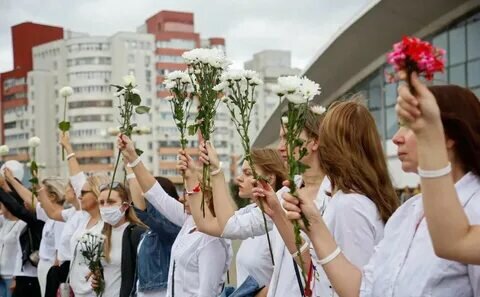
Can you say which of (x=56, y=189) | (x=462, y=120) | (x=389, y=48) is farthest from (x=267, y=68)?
(x=462, y=120)

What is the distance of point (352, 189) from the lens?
3.02 m

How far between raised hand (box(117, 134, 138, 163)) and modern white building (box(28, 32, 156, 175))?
83.1m

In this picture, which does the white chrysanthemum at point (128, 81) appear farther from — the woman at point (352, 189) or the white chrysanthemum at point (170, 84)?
the woman at point (352, 189)

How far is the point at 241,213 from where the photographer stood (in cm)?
428

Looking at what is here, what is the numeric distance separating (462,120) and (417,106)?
0.44 metres

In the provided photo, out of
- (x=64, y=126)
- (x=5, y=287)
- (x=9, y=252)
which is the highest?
(x=64, y=126)

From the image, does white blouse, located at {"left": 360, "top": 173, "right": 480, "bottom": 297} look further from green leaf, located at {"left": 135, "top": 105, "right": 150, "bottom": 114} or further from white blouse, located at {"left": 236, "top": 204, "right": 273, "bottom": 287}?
green leaf, located at {"left": 135, "top": 105, "right": 150, "bottom": 114}

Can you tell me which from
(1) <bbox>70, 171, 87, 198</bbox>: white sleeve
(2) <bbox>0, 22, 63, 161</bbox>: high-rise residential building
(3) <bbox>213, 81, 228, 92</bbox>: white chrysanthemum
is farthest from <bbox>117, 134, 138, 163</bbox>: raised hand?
(2) <bbox>0, 22, 63, 161</bbox>: high-rise residential building

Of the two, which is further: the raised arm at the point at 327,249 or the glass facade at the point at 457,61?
the glass facade at the point at 457,61

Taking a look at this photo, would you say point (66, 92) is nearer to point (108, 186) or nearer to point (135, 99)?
point (108, 186)

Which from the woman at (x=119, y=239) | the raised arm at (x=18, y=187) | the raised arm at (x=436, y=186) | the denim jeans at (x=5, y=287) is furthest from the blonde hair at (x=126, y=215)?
the raised arm at (x=436, y=186)

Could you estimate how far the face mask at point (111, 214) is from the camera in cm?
570

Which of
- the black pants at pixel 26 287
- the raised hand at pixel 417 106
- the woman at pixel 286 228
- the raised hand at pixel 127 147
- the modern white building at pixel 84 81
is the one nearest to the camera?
the raised hand at pixel 417 106

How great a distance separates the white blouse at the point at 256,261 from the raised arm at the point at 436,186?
225cm
